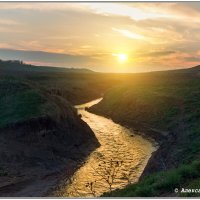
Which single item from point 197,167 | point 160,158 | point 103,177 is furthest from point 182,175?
point 160,158

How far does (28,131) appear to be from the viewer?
4353cm

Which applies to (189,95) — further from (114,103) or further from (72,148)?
(72,148)

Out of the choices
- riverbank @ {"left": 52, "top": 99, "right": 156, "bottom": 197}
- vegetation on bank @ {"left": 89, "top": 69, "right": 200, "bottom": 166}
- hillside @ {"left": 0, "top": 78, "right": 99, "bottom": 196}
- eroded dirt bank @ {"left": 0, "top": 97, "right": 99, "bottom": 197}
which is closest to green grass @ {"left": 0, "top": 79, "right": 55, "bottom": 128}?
hillside @ {"left": 0, "top": 78, "right": 99, "bottom": 196}

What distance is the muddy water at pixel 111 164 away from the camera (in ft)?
113

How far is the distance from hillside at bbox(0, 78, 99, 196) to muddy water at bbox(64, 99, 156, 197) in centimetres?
161

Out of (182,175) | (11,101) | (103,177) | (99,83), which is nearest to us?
(182,175)

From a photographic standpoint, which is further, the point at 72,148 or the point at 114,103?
the point at 114,103

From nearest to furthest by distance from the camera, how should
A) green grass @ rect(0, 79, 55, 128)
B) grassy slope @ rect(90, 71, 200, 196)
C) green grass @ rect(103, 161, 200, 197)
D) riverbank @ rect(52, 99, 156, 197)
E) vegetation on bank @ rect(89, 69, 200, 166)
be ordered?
green grass @ rect(103, 161, 200, 197) → riverbank @ rect(52, 99, 156, 197) → green grass @ rect(0, 79, 55, 128) → grassy slope @ rect(90, 71, 200, 196) → vegetation on bank @ rect(89, 69, 200, 166)

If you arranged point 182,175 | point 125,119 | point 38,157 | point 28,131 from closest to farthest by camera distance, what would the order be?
1. point 182,175
2. point 38,157
3. point 28,131
4. point 125,119

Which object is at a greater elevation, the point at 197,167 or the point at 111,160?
the point at 197,167

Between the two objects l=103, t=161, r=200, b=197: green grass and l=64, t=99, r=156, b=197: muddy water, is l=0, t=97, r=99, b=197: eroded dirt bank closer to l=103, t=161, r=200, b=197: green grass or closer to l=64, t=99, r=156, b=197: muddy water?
l=64, t=99, r=156, b=197: muddy water

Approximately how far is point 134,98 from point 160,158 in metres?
45.4

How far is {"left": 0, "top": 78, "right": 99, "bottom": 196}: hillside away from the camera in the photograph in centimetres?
3641

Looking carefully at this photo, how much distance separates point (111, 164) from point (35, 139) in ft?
27.9
